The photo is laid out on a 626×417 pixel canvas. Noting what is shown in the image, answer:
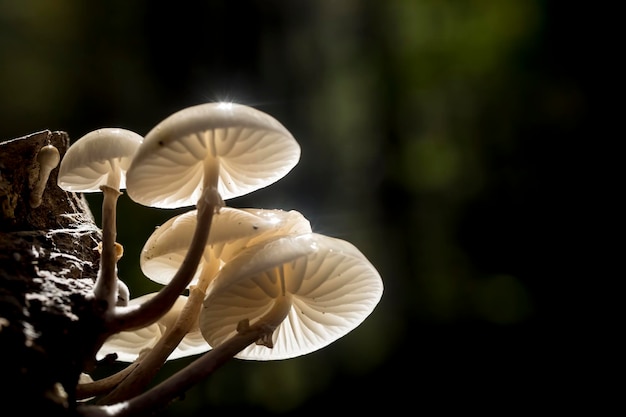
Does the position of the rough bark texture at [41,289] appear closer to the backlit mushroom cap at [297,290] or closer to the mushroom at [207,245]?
the mushroom at [207,245]

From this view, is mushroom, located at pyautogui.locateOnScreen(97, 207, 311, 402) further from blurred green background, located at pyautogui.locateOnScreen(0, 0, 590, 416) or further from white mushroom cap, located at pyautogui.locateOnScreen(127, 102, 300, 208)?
blurred green background, located at pyautogui.locateOnScreen(0, 0, 590, 416)

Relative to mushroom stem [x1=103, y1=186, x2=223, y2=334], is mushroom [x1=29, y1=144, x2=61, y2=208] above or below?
above

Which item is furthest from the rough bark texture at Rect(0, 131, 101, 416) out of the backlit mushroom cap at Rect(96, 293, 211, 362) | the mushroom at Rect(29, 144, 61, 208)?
the backlit mushroom cap at Rect(96, 293, 211, 362)

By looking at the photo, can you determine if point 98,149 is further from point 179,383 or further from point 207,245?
point 179,383

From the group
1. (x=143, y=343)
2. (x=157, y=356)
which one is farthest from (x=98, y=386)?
(x=143, y=343)

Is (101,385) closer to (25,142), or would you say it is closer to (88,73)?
(25,142)

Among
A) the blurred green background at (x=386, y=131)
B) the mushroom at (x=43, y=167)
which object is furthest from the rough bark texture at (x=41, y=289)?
the blurred green background at (x=386, y=131)
